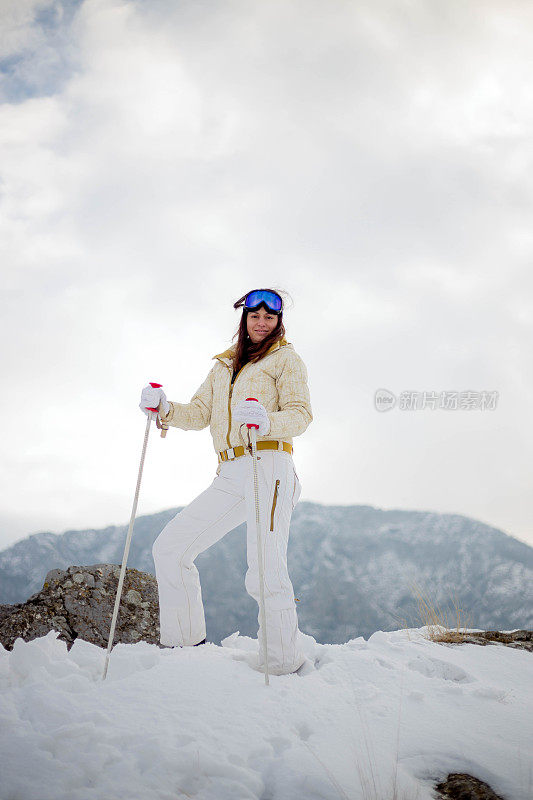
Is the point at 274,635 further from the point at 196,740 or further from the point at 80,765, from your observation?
the point at 80,765

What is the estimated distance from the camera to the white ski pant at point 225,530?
3.18m

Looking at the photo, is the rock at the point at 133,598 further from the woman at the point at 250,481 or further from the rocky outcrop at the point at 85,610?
the woman at the point at 250,481

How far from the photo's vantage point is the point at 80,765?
5.55 ft

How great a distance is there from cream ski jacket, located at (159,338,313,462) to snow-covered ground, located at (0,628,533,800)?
1575 mm

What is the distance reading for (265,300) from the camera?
3.95m

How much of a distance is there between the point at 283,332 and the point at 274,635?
2403mm

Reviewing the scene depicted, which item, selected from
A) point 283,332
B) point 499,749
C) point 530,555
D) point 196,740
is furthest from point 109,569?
point 530,555

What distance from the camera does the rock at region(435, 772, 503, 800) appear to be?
1.77 m

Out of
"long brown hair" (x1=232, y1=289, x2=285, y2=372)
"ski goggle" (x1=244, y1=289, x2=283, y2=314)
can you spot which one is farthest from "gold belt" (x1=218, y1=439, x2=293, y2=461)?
"ski goggle" (x1=244, y1=289, x2=283, y2=314)

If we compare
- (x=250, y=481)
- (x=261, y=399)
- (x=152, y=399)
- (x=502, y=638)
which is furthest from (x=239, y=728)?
(x=502, y=638)

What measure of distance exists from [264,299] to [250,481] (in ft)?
5.17

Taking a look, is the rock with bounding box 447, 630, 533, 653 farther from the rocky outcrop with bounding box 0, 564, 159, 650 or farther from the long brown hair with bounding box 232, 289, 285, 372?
the rocky outcrop with bounding box 0, 564, 159, 650

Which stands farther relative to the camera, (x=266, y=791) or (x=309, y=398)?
(x=309, y=398)

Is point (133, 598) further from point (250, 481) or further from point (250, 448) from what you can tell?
→ point (250, 448)
